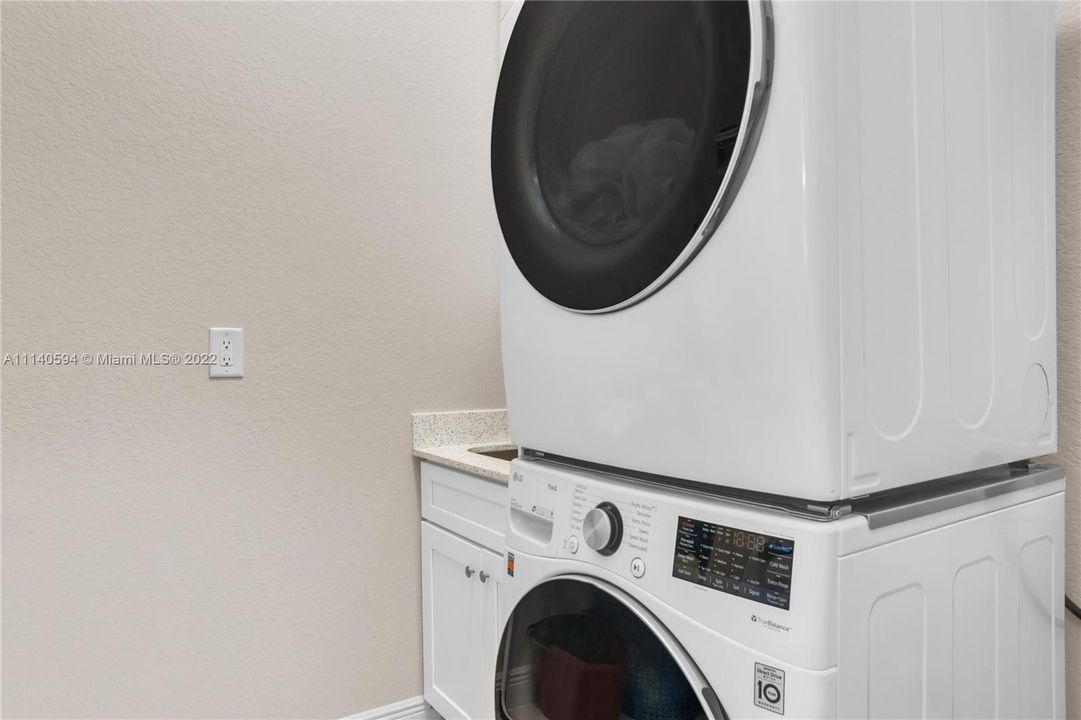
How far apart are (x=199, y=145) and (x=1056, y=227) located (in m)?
1.76

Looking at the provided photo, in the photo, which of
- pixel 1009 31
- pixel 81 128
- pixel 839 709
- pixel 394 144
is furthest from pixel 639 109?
pixel 81 128

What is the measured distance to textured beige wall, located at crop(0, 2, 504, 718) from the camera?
152cm

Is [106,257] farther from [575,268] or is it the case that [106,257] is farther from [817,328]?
[817,328]

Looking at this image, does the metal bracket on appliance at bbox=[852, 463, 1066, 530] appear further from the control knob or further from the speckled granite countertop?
the speckled granite countertop

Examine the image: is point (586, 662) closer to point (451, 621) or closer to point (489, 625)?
point (489, 625)

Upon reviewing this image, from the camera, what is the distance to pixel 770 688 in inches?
28.1

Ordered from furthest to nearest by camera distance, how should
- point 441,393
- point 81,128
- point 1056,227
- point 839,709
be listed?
point 441,393
point 81,128
point 1056,227
point 839,709

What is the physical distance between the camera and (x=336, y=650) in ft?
6.05

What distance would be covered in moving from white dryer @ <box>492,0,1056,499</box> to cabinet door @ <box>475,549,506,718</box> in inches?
23.4

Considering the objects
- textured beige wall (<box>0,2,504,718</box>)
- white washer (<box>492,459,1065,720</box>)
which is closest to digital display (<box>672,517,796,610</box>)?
white washer (<box>492,459,1065,720</box>)

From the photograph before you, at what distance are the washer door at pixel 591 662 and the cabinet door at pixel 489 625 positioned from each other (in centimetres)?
43

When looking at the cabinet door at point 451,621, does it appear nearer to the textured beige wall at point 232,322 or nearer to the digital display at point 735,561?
the textured beige wall at point 232,322

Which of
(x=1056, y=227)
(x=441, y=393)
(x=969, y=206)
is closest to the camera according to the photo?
(x=969, y=206)

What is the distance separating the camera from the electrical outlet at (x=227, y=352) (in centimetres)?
168
